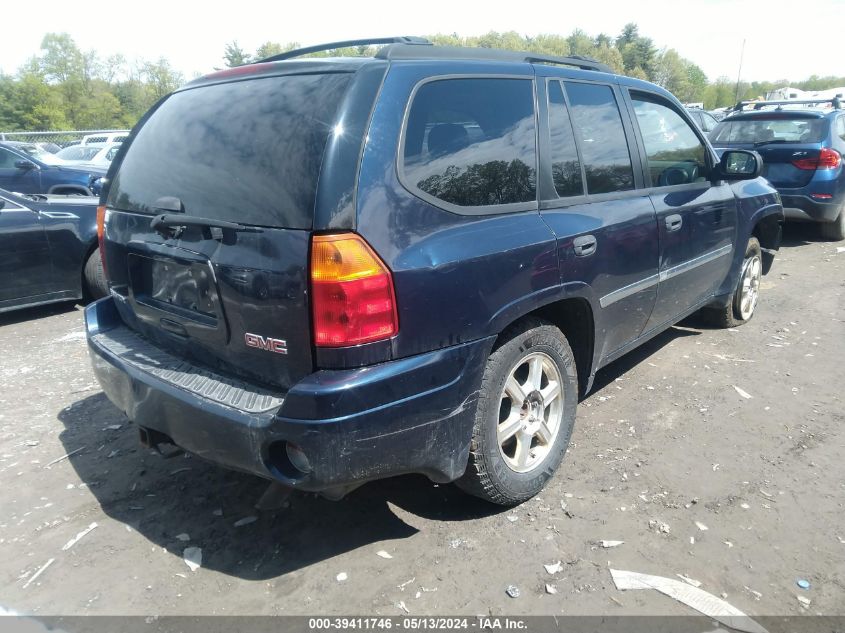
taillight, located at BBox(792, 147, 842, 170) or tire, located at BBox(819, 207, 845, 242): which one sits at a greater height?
taillight, located at BBox(792, 147, 842, 170)

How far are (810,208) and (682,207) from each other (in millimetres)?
5413

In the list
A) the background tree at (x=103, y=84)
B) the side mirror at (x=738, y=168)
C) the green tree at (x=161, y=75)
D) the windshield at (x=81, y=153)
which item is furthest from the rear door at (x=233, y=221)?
the green tree at (x=161, y=75)

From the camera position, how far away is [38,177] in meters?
10.9

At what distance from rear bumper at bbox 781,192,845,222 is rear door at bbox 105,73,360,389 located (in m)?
7.74

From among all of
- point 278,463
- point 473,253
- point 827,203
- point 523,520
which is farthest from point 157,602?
point 827,203

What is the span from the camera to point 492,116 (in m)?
2.79

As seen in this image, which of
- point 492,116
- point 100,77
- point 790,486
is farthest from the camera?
point 100,77

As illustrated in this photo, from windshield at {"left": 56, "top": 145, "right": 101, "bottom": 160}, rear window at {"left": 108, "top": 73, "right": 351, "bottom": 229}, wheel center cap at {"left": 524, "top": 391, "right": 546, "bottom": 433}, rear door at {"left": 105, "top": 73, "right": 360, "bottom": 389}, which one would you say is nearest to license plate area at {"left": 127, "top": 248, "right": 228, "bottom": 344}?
rear door at {"left": 105, "top": 73, "right": 360, "bottom": 389}

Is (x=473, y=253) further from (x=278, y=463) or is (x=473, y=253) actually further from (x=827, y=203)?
(x=827, y=203)

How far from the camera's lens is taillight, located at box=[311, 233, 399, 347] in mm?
2150

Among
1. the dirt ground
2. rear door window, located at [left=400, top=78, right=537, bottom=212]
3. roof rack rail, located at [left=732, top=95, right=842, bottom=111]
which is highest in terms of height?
roof rack rail, located at [left=732, top=95, right=842, bottom=111]

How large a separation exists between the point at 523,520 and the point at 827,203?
7417mm

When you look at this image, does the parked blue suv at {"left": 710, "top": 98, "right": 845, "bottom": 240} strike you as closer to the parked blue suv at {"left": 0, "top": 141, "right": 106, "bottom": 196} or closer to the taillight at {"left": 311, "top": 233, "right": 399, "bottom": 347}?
the taillight at {"left": 311, "top": 233, "right": 399, "bottom": 347}

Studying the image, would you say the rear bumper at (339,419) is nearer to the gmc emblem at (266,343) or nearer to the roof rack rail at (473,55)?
the gmc emblem at (266,343)
